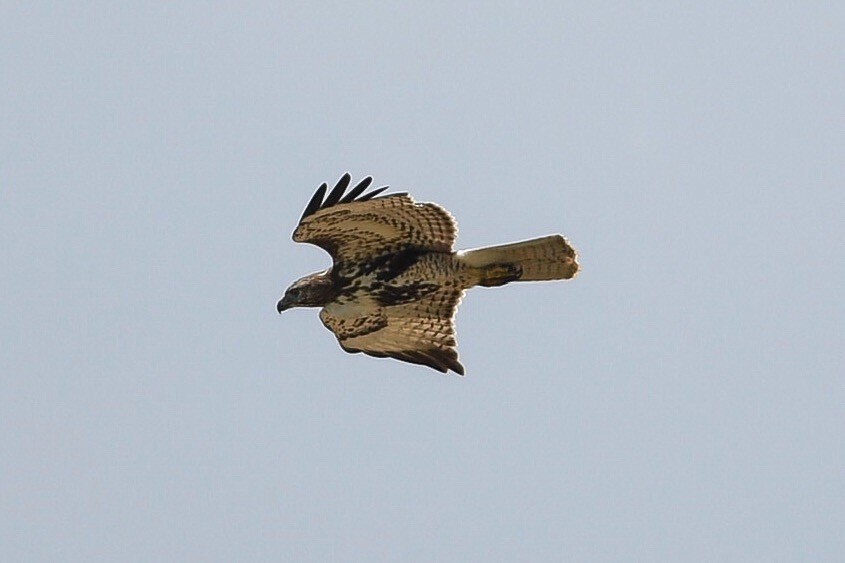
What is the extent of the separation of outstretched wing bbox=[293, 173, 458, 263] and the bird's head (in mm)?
213

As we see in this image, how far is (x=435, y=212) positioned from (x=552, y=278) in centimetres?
101

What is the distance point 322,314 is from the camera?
44.2 ft

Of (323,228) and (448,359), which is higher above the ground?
(323,228)

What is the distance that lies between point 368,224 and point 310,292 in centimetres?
79

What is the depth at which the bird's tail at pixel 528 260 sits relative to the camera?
41.7 ft

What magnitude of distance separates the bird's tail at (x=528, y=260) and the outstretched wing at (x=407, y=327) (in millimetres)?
573

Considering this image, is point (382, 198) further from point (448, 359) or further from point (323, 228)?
point (448, 359)

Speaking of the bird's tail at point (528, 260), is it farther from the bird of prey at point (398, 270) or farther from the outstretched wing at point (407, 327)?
the outstretched wing at point (407, 327)

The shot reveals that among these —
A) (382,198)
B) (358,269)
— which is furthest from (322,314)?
(382,198)

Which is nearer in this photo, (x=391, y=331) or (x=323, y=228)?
(x=323, y=228)

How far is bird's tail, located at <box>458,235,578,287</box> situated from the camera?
12695 mm

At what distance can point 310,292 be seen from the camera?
13.2 metres

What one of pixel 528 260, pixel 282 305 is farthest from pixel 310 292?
pixel 528 260

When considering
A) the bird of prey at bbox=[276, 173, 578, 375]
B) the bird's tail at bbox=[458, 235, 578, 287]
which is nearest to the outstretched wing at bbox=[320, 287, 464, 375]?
the bird of prey at bbox=[276, 173, 578, 375]
